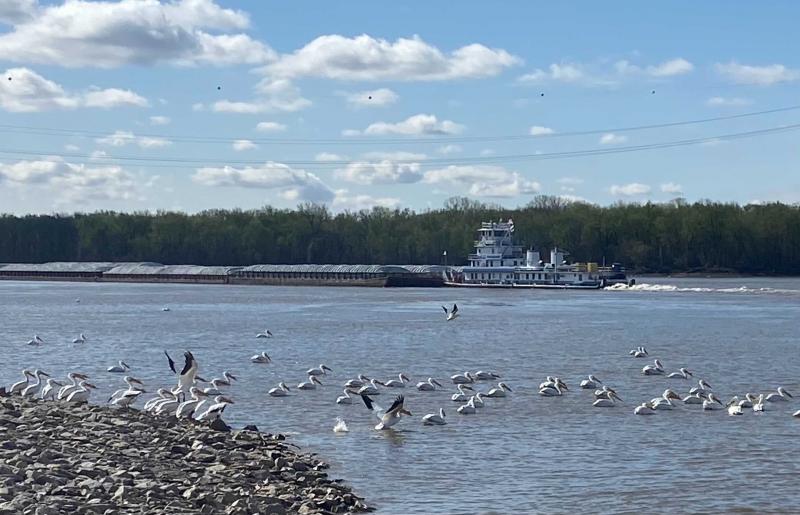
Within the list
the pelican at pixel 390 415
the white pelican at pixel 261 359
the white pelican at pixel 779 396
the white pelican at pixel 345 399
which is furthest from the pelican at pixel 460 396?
the white pelican at pixel 261 359

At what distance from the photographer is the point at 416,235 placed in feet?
565

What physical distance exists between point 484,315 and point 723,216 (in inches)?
3658

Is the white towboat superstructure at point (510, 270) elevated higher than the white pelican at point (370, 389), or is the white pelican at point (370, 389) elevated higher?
the white towboat superstructure at point (510, 270)

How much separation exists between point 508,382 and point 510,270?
80962mm

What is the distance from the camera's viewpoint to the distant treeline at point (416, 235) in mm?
154500

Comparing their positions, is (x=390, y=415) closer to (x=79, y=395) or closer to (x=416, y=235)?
(x=79, y=395)

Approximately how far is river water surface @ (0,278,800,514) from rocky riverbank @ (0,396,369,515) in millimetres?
1264

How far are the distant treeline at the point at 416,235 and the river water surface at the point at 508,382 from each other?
248 feet

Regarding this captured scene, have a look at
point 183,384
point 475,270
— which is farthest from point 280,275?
point 183,384

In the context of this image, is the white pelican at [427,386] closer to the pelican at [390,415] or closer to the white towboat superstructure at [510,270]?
the pelican at [390,415]

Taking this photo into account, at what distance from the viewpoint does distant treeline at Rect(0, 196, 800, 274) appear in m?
154

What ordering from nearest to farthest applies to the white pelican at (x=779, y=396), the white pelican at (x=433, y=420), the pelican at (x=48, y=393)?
the white pelican at (x=433, y=420)
the pelican at (x=48, y=393)
the white pelican at (x=779, y=396)

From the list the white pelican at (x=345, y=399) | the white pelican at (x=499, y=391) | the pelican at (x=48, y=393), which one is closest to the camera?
the pelican at (x=48, y=393)

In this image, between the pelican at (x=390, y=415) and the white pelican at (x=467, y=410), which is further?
the white pelican at (x=467, y=410)
